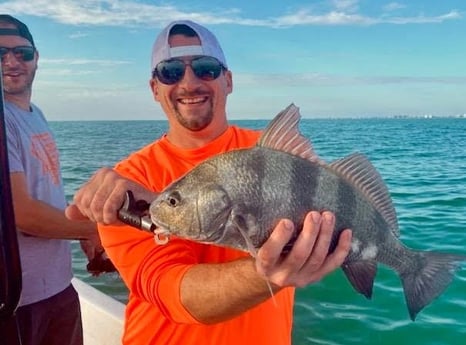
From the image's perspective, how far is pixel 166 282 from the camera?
1960 mm

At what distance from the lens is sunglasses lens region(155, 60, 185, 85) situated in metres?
2.55

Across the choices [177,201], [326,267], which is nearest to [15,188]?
[177,201]

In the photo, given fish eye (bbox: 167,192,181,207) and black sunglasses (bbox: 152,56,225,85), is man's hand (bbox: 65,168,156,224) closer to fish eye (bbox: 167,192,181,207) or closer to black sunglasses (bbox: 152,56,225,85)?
fish eye (bbox: 167,192,181,207)

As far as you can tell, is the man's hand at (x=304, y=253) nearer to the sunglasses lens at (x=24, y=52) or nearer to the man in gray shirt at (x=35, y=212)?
the man in gray shirt at (x=35, y=212)

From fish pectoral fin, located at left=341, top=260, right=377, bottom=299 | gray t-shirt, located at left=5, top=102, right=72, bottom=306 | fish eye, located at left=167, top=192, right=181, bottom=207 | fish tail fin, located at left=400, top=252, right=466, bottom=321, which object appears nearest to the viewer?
fish eye, located at left=167, top=192, right=181, bottom=207

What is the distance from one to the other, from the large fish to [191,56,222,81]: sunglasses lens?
808mm

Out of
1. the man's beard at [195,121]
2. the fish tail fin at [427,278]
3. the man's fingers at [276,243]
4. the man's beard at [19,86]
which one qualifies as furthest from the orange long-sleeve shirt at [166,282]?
the man's beard at [19,86]

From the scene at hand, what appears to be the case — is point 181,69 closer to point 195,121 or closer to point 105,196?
point 195,121

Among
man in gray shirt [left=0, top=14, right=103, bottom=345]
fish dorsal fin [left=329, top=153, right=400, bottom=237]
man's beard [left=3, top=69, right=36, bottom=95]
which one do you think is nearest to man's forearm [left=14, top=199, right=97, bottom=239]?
man in gray shirt [left=0, top=14, right=103, bottom=345]

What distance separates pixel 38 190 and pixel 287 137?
190cm

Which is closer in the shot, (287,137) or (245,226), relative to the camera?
(245,226)

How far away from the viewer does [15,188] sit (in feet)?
9.45

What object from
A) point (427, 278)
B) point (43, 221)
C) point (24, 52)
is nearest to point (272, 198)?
point (427, 278)

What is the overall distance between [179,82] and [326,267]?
1216 mm
